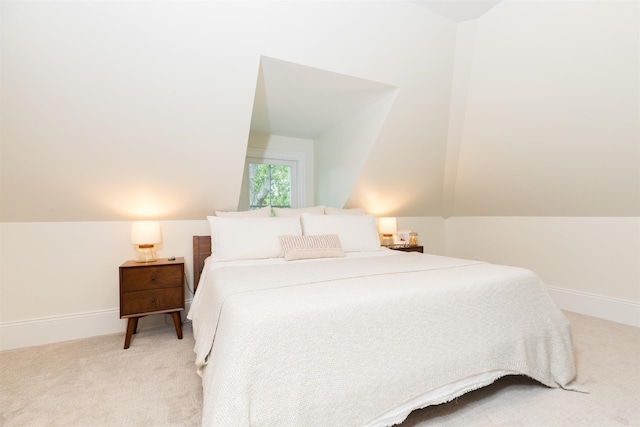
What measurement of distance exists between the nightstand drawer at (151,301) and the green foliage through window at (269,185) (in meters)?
1.46

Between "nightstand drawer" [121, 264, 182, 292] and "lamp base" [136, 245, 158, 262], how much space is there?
0.82 feet

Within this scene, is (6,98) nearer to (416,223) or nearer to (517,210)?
(416,223)

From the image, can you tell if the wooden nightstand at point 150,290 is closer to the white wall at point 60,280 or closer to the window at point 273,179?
the white wall at point 60,280

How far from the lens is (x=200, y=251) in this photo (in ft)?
9.31

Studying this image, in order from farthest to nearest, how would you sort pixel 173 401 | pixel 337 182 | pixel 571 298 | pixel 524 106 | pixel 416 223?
pixel 416 223 < pixel 337 182 < pixel 571 298 < pixel 524 106 < pixel 173 401

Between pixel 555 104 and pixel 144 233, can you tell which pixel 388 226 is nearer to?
pixel 555 104

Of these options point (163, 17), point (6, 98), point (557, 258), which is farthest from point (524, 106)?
point (6, 98)

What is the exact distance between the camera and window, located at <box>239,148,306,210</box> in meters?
3.61

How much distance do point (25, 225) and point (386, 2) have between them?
3218 millimetres

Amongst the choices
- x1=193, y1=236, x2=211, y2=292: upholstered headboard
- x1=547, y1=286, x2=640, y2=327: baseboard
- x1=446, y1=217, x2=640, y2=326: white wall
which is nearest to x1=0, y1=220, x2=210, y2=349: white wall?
x1=193, y1=236, x2=211, y2=292: upholstered headboard

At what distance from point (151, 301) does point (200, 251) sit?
0.61 metres

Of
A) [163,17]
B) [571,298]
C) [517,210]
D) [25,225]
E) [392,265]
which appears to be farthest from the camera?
[517,210]

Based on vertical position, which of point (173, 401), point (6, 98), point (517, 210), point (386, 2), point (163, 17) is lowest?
point (173, 401)

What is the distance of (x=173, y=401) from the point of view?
1.60 metres
